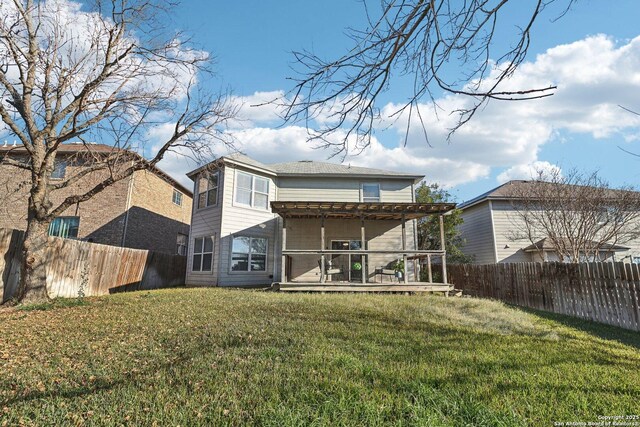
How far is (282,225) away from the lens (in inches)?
527

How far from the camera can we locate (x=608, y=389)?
2.85 m

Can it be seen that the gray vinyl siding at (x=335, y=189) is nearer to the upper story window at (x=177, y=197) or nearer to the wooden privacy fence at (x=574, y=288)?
the wooden privacy fence at (x=574, y=288)

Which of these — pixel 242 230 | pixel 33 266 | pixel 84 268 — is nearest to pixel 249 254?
pixel 242 230

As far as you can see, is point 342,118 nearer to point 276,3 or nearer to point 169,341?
point 276,3

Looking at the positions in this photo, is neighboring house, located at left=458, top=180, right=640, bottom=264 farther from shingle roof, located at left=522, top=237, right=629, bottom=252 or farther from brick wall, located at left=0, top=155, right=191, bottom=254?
brick wall, located at left=0, top=155, right=191, bottom=254

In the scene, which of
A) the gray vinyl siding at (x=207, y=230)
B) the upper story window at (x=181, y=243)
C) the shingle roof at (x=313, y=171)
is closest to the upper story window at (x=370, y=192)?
the shingle roof at (x=313, y=171)

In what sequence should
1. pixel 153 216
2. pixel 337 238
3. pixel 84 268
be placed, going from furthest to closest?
pixel 153 216 < pixel 337 238 < pixel 84 268

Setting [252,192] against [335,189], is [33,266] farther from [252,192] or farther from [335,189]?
[335,189]

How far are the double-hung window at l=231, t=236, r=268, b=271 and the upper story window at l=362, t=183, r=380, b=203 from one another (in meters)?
5.37

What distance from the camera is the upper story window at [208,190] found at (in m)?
14.4

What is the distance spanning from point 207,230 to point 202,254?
114 centimetres

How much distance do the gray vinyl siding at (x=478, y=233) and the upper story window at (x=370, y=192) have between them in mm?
7136

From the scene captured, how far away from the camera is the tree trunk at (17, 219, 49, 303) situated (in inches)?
305

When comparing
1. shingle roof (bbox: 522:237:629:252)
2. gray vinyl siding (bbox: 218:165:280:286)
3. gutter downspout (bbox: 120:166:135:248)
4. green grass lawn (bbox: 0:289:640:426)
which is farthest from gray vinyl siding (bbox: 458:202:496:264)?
gutter downspout (bbox: 120:166:135:248)
